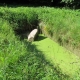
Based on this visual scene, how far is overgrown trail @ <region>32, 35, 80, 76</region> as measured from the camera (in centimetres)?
616

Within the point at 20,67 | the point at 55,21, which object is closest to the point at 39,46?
the point at 55,21

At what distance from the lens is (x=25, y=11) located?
32.4 ft

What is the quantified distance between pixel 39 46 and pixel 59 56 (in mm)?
1290

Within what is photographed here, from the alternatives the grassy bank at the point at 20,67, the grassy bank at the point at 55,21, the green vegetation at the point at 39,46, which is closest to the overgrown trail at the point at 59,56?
the green vegetation at the point at 39,46

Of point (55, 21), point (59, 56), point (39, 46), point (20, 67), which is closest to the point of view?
point (20, 67)

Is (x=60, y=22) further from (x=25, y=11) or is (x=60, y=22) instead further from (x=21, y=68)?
(x=21, y=68)

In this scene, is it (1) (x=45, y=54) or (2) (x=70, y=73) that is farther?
(1) (x=45, y=54)

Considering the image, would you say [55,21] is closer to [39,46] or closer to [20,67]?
[39,46]

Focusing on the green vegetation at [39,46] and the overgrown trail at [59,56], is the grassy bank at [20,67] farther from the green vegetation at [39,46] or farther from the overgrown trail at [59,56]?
the overgrown trail at [59,56]

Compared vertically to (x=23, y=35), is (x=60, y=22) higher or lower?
higher

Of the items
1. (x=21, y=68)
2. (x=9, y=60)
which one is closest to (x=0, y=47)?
(x=9, y=60)

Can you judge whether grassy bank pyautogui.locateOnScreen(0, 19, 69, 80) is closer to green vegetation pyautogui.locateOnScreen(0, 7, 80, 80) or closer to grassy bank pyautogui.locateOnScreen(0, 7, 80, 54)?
green vegetation pyautogui.locateOnScreen(0, 7, 80, 80)

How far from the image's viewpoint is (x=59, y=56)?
718 cm

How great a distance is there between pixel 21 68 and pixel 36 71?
1.04 ft
